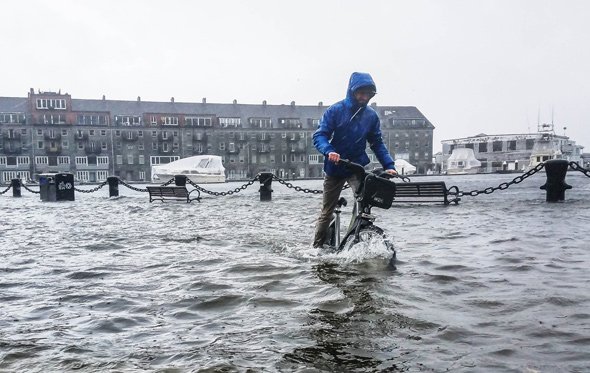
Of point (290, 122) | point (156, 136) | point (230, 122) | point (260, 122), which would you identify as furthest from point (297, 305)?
point (290, 122)

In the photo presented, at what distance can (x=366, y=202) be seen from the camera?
16.1 feet

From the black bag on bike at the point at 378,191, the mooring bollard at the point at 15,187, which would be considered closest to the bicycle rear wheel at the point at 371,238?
the black bag on bike at the point at 378,191

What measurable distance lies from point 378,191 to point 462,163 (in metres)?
85.6

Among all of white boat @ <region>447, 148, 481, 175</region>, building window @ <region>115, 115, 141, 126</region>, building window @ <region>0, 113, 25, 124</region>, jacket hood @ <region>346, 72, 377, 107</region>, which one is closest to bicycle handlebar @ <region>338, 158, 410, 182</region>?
jacket hood @ <region>346, 72, 377, 107</region>

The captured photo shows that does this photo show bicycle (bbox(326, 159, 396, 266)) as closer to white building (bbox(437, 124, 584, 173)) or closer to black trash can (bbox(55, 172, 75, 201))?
black trash can (bbox(55, 172, 75, 201))

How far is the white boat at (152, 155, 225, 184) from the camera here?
54438mm

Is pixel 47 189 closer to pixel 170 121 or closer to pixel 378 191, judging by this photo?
pixel 378 191

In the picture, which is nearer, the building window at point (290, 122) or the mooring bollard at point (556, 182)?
the mooring bollard at point (556, 182)

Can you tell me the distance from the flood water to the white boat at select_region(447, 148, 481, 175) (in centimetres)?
8023

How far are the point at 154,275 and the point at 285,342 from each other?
247 cm

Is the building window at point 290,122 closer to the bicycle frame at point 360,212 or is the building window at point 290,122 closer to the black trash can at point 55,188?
the black trash can at point 55,188

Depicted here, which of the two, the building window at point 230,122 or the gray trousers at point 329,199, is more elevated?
the building window at point 230,122

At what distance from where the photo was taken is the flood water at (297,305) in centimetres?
266

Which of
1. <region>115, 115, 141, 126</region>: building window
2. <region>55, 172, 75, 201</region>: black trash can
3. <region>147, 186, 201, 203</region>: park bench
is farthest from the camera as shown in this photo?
<region>115, 115, 141, 126</region>: building window
